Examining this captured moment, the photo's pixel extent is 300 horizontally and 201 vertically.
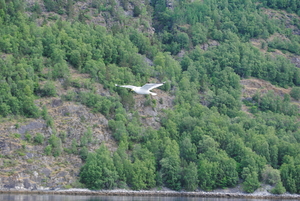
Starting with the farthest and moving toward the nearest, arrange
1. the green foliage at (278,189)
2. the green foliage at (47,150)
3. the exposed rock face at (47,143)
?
the green foliage at (278,189) → the green foliage at (47,150) → the exposed rock face at (47,143)

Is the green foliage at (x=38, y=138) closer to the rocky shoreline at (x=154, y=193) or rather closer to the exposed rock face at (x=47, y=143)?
the exposed rock face at (x=47, y=143)

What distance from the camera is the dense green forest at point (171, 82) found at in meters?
116

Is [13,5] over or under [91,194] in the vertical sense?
over

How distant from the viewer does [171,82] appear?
14612 centimetres

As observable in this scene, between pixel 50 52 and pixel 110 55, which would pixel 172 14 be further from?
pixel 50 52

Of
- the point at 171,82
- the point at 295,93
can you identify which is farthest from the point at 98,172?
the point at 295,93

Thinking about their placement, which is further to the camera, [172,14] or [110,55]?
[172,14]

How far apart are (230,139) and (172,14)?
64102 millimetres

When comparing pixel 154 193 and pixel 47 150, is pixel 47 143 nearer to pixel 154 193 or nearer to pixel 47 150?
pixel 47 150

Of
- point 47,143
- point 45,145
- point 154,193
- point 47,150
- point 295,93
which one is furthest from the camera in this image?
point 295,93

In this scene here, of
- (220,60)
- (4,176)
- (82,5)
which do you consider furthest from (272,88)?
(4,176)

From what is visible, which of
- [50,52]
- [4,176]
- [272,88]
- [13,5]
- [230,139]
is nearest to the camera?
[4,176]

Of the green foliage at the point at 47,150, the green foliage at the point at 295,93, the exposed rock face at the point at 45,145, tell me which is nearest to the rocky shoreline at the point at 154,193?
the exposed rock face at the point at 45,145

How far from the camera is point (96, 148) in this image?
116562 mm
